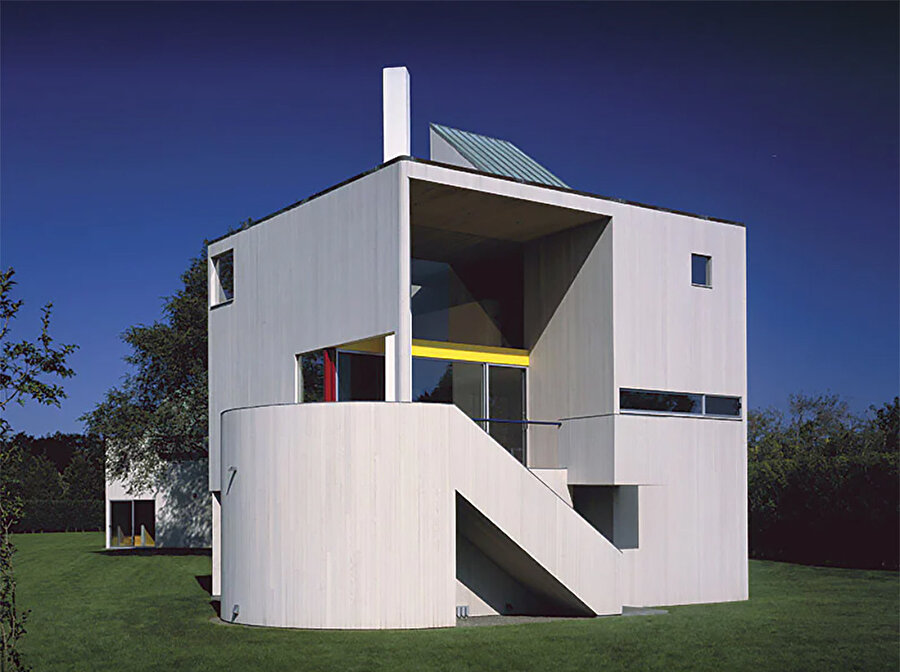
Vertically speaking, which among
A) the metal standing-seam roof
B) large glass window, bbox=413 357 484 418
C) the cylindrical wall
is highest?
the metal standing-seam roof

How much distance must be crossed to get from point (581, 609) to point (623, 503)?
292cm

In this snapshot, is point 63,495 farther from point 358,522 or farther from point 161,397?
point 358,522

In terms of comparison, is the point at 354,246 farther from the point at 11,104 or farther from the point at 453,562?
the point at 11,104

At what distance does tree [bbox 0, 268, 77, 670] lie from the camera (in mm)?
8195

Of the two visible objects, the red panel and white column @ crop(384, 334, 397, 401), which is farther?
the red panel

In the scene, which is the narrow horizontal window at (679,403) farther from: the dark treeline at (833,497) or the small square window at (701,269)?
the dark treeline at (833,497)

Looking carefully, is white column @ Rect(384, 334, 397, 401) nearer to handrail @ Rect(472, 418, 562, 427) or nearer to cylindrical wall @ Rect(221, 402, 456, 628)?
cylindrical wall @ Rect(221, 402, 456, 628)

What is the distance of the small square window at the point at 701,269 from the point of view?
2005 centimetres

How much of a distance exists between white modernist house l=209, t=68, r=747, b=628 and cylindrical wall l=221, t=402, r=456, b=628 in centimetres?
3

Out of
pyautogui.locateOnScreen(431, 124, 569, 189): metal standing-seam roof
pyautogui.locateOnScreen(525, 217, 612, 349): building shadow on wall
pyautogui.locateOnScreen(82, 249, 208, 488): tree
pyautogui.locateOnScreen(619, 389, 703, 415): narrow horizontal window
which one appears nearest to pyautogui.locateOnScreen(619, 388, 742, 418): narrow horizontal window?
pyautogui.locateOnScreen(619, 389, 703, 415): narrow horizontal window

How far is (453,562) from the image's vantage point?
592 inches

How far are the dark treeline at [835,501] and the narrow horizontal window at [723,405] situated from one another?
9391mm

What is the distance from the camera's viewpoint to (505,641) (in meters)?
14.0

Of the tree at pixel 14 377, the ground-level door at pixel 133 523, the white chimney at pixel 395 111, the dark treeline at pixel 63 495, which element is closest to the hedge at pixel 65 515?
the dark treeline at pixel 63 495
